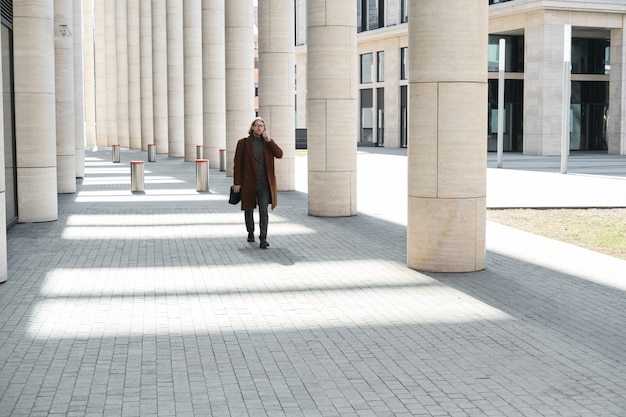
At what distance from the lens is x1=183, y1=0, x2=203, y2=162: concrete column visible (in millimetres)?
43750

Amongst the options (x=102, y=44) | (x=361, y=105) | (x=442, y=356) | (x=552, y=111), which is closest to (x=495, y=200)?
(x=442, y=356)

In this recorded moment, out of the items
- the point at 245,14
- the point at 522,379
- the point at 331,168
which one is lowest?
the point at 522,379

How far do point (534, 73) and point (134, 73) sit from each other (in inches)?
1131

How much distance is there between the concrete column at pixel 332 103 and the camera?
791 inches

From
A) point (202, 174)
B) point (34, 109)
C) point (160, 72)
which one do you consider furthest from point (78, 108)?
point (160, 72)

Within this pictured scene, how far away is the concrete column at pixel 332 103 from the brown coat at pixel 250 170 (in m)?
4.63

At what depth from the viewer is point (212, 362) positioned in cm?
818

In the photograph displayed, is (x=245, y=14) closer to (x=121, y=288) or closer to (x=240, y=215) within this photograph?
(x=240, y=215)

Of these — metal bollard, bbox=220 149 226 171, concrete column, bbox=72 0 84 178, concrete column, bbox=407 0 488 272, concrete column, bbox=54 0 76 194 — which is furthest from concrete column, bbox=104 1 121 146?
concrete column, bbox=407 0 488 272

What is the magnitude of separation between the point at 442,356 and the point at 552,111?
1683 inches

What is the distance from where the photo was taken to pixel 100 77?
266ft

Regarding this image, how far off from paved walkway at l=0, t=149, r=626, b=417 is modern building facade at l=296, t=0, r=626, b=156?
33.3m

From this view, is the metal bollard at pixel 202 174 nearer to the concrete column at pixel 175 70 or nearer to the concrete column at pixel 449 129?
the concrete column at pixel 449 129

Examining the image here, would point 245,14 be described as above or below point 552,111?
above
